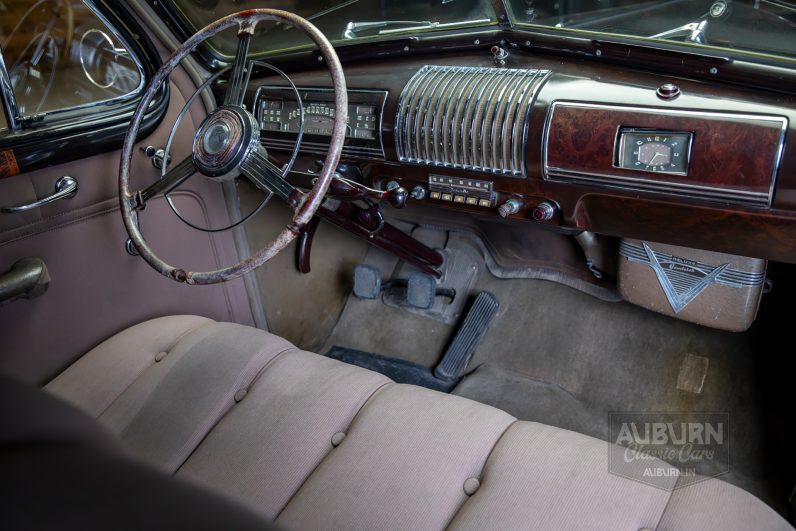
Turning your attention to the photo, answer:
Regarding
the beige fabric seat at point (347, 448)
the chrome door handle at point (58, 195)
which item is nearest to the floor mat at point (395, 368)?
the beige fabric seat at point (347, 448)

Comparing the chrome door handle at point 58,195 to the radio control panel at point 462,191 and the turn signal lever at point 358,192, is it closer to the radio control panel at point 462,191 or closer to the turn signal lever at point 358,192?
the turn signal lever at point 358,192

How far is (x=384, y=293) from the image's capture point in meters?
2.77

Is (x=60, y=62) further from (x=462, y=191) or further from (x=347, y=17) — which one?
(x=462, y=191)

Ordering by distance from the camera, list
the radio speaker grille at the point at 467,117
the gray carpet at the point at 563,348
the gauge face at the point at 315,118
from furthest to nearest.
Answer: the gray carpet at the point at 563,348, the gauge face at the point at 315,118, the radio speaker grille at the point at 467,117

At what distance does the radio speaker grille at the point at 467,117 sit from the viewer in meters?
1.65

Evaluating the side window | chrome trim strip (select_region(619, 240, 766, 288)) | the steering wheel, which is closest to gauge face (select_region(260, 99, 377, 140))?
the steering wheel

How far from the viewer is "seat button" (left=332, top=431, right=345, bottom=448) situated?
1453 mm

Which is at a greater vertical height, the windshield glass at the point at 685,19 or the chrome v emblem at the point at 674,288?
the windshield glass at the point at 685,19

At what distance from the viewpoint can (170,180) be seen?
1711 millimetres

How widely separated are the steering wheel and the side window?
12.8 inches

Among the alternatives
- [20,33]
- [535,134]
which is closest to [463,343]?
[535,134]

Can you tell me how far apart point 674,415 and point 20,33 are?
7.06 ft

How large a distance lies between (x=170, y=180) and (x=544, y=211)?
0.92m

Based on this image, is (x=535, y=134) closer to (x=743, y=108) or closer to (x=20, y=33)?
(x=743, y=108)
